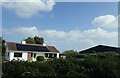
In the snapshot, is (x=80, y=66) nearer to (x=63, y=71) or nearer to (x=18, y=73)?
(x=63, y=71)

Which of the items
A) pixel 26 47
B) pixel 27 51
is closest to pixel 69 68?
pixel 27 51

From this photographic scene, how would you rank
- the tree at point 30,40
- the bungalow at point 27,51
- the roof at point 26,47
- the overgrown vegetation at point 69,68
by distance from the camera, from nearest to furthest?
the overgrown vegetation at point 69,68
the bungalow at point 27,51
the roof at point 26,47
the tree at point 30,40

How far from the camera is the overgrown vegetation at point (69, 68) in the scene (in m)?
5.10

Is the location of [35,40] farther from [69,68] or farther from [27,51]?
[69,68]

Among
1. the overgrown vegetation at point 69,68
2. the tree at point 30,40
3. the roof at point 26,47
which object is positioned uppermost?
the tree at point 30,40

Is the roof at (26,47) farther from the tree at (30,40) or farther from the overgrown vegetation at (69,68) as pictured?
the overgrown vegetation at (69,68)

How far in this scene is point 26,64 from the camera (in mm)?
5375

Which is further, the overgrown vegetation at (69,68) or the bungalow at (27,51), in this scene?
the bungalow at (27,51)

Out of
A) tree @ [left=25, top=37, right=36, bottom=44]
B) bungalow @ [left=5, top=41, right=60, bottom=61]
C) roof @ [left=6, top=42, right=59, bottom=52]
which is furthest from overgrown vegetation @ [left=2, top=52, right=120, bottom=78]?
tree @ [left=25, top=37, right=36, bottom=44]

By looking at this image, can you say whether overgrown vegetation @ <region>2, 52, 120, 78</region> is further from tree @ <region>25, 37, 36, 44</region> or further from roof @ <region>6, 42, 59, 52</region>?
tree @ <region>25, 37, 36, 44</region>

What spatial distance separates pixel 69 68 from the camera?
202 inches

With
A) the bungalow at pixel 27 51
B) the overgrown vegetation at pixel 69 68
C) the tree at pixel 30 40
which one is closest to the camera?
the overgrown vegetation at pixel 69 68

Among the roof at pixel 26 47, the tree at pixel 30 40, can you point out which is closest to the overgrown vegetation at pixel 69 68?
the roof at pixel 26 47

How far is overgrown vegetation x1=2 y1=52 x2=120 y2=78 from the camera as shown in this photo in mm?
5096
